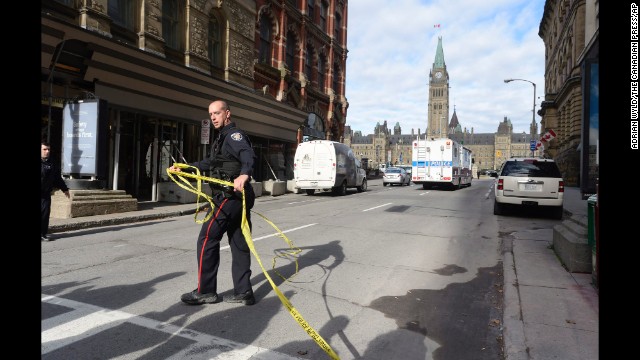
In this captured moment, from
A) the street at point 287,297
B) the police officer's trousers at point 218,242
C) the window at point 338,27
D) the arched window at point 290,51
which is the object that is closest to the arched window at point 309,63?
the arched window at point 290,51

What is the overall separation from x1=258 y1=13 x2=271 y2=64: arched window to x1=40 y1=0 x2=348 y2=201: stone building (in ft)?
0.19

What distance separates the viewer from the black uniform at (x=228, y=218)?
4.21 m

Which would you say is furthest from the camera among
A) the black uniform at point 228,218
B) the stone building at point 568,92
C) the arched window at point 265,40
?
the arched window at point 265,40

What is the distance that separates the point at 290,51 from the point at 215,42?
8558 millimetres

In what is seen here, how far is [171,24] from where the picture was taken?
54.8 feet

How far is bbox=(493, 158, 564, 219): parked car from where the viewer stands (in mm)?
11586

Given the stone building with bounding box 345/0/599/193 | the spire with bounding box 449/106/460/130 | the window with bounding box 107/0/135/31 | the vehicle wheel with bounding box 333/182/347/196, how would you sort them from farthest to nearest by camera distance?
the spire with bounding box 449/106/460/130
the vehicle wheel with bounding box 333/182/347/196
the window with bounding box 107/0/135/31
the stone building with bounding box 345/0/599/193

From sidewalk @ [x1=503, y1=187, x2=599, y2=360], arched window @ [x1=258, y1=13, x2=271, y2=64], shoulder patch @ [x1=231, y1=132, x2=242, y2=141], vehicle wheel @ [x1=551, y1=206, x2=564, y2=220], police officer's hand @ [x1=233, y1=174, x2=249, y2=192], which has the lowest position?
sidewalk @ [x1=503, y1=187, x2=599, y2=360]

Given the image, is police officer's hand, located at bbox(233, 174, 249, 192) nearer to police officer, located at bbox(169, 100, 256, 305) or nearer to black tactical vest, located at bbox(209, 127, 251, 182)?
police officer, located at bbox(169, 100, 256, 305)

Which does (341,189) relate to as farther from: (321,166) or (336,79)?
(336,79)

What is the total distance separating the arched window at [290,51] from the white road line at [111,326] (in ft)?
79.4

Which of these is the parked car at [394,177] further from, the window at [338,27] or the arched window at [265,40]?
the arched window at [265,40]

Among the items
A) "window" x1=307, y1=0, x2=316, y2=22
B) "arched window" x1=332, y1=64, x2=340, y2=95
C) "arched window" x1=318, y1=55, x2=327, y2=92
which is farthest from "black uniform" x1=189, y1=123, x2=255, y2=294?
"arched window" x1=332, y1=64, x2=340, y2=95
